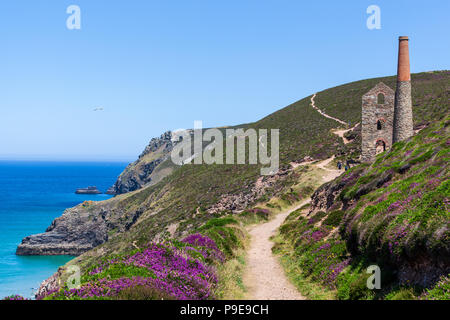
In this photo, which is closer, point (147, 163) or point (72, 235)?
point (72, 235)

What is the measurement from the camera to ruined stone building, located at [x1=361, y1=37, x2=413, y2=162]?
28406 millimetres

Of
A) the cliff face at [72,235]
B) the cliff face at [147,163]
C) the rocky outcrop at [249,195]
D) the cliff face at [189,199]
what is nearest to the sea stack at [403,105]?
the rocky outcrop at [249,195]

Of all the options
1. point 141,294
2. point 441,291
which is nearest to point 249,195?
point 141,294

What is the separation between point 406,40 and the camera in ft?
96.1

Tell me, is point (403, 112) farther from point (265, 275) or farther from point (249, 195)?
point (249, 195)

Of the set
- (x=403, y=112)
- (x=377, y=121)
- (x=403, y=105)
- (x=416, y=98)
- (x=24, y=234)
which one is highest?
(x=416, y=98)

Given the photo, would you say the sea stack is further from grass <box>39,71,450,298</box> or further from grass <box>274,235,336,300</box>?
grass <box>274,235,336,300</box>

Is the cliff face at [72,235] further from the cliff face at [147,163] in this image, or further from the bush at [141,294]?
the bush at [141,294]

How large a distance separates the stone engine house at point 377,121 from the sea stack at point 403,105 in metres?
0.86

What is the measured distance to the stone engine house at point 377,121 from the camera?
2961cm

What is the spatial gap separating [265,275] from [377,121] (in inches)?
784

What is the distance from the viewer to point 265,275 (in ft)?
50.9

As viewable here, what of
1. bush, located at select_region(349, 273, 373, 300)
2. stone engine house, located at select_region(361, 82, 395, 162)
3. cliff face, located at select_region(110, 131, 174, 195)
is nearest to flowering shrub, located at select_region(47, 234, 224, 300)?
bush, located at select_region(349, 273, 373, 300)

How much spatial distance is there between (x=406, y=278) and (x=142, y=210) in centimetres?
6649
